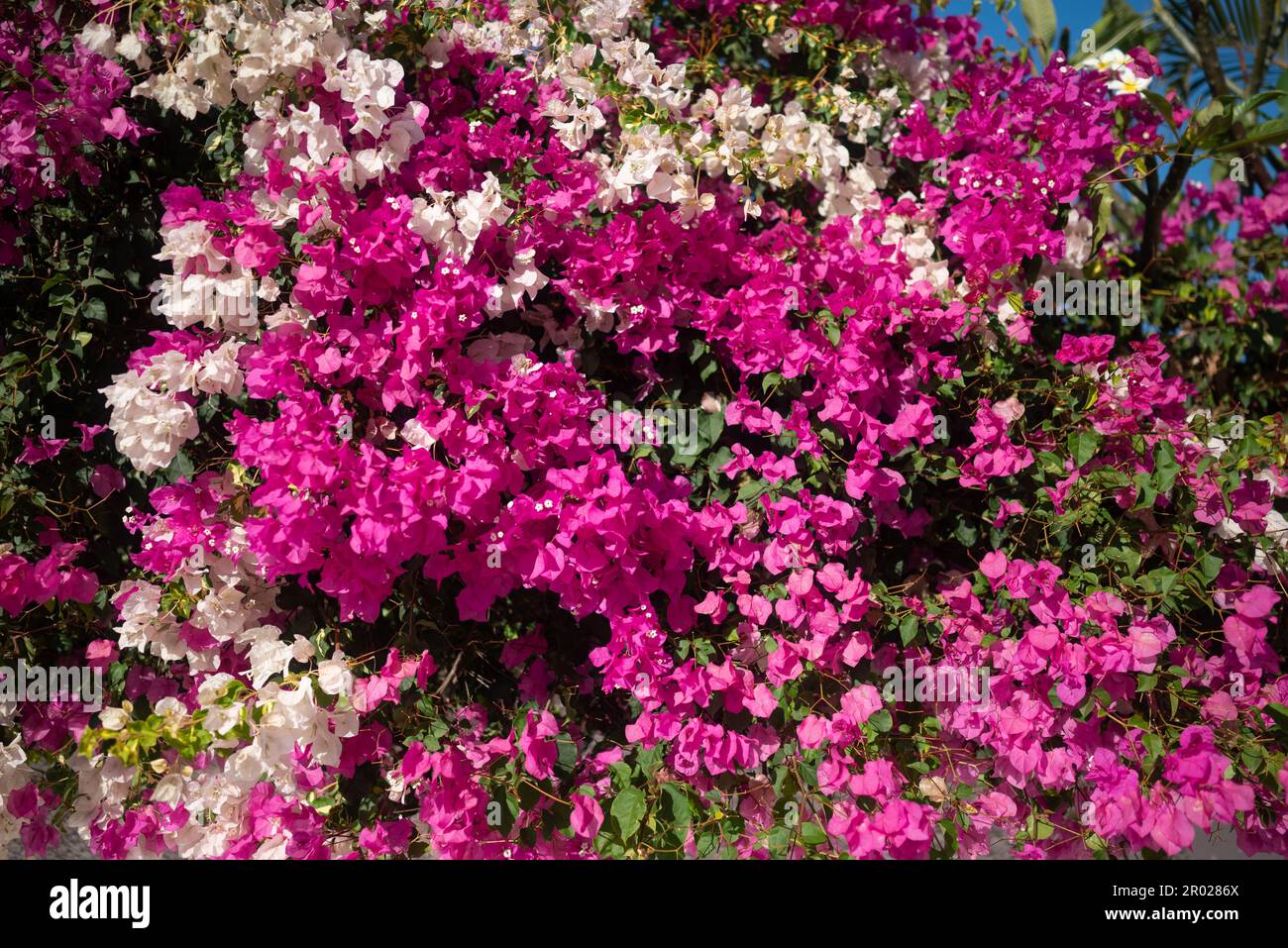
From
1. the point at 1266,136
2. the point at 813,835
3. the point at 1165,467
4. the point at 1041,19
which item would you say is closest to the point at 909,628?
the point at 813,835

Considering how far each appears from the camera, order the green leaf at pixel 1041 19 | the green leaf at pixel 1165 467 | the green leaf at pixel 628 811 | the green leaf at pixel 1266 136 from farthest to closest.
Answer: the green leaf at pixel 1041 19, the green leaf at pixel 1266 136, the green leaf at pixel 1165 467, the green leaf at pixel 628 811

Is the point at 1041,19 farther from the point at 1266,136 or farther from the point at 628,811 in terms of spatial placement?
the point at 628,811

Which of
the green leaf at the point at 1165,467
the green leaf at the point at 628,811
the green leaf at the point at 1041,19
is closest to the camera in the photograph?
the green leaf at the point at 628,811

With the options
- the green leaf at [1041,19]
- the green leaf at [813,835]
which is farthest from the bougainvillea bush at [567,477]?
the green leaf at [1041,19]

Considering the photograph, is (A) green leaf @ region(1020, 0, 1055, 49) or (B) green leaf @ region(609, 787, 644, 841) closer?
(B) green leaf @ region(609, 787, 644, 841)

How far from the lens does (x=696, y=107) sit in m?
1.72

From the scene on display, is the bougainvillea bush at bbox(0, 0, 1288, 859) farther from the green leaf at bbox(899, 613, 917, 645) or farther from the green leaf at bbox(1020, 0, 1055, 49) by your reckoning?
A: the green leaf at bbox(1020, 0, 1055, 49)

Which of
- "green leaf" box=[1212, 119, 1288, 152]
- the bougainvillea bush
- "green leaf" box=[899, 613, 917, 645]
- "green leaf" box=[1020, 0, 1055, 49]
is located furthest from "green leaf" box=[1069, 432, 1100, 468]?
"green leaf" box=[1020, 0, 1055, 49]

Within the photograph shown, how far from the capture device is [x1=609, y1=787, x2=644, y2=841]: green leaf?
55.9 inches

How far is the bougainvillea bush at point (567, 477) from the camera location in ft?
4.69

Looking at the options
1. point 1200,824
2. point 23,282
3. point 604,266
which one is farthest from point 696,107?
point 1200,824

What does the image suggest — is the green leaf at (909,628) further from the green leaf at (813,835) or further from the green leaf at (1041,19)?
the green leaf at (1041,19)

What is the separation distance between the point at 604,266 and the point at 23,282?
113 cm

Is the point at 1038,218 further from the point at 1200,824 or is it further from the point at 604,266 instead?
the point at 1200,824
